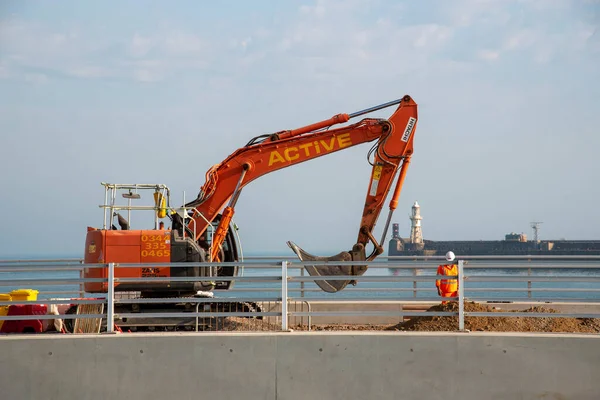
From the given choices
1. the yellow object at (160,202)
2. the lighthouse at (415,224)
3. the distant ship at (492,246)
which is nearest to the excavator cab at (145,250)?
the yellow object at (160,202)

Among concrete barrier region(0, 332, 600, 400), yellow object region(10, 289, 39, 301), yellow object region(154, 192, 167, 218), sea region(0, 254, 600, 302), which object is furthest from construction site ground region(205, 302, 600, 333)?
yellow object region(10, 289, 39, 301)

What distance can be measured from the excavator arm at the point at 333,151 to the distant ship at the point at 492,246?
2954 inches

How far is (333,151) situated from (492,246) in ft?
255

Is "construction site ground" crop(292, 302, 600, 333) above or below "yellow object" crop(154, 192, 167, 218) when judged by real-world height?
below

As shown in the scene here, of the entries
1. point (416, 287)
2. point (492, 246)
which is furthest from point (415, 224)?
point (416, 287)

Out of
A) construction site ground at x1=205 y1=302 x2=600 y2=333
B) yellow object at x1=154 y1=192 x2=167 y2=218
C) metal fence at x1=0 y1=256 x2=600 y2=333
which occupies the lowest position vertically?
construction site ground at x1=205 y1=302 x2=600 y2=333

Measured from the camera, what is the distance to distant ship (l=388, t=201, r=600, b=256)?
286 ft

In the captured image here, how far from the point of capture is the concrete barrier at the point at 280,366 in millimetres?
9625

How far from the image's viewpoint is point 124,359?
9734 millimetres

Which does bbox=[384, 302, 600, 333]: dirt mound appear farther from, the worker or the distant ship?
the distant ship

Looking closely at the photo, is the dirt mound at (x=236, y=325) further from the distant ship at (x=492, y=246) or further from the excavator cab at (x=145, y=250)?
the distant ship at (x=492, y=246)

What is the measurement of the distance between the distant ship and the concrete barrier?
79.5m

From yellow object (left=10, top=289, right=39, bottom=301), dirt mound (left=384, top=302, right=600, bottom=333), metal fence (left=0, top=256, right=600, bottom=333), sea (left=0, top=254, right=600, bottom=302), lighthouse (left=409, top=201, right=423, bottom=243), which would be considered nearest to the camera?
metal fence (left=0, top=256, right=600, bottom=333)

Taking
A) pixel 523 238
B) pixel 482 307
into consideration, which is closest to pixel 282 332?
pixel 482 307
